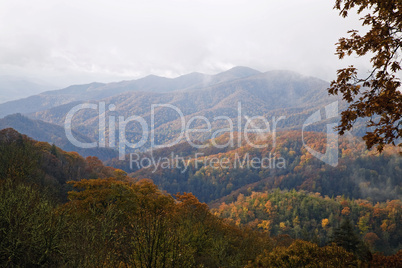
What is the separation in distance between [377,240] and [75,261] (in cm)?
12265

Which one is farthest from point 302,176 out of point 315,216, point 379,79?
point 379,79

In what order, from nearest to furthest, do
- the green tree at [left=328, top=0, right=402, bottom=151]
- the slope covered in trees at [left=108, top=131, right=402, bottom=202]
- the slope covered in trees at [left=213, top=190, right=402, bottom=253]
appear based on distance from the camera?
the green tree at [left=328, top=0, right=402, bottom=151], the slope covered in trees at [left=213, top=190, right=402, bottom=253], the slope covered in trees at [left=108, top=131, right=402, bottom=202]

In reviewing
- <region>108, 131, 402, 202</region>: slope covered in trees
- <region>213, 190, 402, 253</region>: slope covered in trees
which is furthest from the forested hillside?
<region>108, 131, 402, 202</region>: slope covered in trees

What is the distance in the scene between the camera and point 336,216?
107 m

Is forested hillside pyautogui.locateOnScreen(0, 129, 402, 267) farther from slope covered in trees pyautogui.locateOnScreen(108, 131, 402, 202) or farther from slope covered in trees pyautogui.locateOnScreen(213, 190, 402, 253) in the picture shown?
slope covered in trees pyautogui.locateOnScreen(108, 131, 402, 202)

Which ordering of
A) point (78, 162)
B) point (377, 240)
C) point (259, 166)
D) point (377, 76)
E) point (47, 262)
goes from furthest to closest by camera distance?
A: 1. point (259, 166)
2. point (377, 240)
3. point (78, 162)
4. point (47, 262)
5. point (377, 76)

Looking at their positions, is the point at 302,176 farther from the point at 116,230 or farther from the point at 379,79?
the point at 379,79

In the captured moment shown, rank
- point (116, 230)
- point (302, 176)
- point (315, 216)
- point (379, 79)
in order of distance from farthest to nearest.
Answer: point (302, 176) → point (315, 216) → point (116, 230) → point (379, 79)

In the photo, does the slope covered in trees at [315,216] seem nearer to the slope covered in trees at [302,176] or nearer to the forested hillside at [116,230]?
the slope covered in trees at [302,176]

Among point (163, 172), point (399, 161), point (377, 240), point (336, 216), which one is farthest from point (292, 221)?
point (399, 161)

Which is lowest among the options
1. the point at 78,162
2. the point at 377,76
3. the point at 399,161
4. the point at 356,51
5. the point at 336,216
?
the point at 336,216

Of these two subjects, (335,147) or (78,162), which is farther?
(335,147)

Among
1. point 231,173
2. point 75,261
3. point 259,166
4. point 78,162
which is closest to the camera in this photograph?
point 75,261

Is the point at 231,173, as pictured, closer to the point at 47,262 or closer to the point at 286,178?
the point at 286,178
